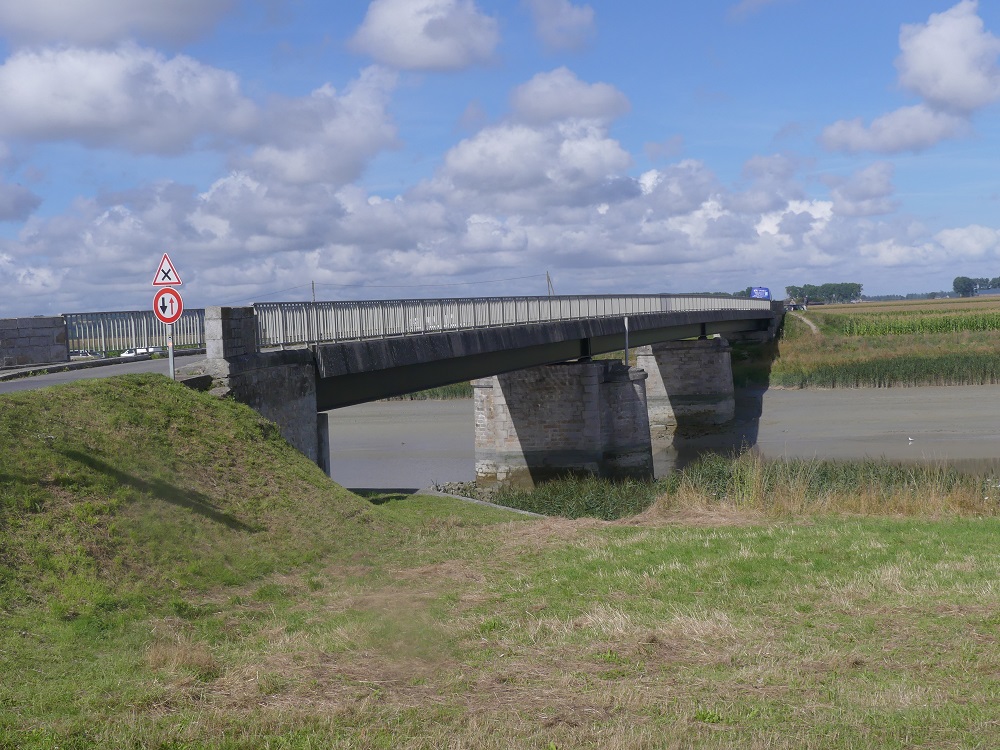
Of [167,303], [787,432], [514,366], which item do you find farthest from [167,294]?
[787,432]

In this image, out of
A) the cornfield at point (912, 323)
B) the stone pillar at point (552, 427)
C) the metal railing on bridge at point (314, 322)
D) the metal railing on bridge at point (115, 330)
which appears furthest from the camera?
the cornfield at point (912, 323)

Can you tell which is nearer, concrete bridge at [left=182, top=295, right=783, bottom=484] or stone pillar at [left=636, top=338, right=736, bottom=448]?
concrete bridge at [left=182, top=295, right=783, bottom=484]

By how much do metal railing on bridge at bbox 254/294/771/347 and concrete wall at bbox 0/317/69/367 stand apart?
21.7ft

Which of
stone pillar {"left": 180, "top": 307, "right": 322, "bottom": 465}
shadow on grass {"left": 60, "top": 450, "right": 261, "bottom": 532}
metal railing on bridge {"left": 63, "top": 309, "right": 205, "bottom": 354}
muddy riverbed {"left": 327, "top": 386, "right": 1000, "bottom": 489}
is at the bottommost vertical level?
muddy riverbed {"left": 327, "top": 386, "right": 1000, "bottom": 489}

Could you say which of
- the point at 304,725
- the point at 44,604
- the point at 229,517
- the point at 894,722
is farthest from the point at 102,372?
the point at 894,722

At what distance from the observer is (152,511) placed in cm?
1223

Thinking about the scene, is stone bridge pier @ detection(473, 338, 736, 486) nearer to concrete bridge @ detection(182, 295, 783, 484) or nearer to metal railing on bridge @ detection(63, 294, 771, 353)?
concrete bridge @ detection(182, 295, 783, 484)

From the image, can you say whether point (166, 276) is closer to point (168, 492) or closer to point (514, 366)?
point (168, 492)

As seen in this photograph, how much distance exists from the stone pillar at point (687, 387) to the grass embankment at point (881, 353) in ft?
29.7

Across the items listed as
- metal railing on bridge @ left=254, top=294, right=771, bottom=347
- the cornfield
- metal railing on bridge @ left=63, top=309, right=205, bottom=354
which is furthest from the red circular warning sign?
the cornfield

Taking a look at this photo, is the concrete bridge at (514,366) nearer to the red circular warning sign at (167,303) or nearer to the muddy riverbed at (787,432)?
the red circular warning sign at (167,303)

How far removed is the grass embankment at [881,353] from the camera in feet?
187

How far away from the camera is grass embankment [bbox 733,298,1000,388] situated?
5691 cm

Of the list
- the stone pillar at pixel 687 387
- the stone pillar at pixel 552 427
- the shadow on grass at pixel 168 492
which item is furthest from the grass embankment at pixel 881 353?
the shadow on grass at pixel 168 492
